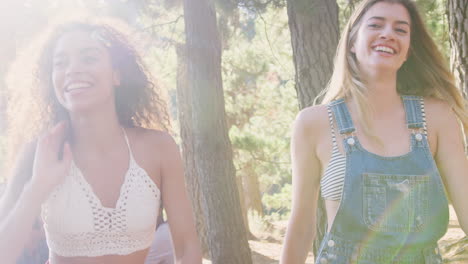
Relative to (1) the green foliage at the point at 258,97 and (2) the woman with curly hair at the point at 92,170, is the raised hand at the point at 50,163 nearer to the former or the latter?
(2) the woman with curly hair at the point at 92,170

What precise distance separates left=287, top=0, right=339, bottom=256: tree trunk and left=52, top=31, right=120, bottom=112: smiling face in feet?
6.44

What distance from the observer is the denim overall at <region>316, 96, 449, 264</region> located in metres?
2.06

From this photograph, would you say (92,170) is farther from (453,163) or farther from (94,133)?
(453,163)

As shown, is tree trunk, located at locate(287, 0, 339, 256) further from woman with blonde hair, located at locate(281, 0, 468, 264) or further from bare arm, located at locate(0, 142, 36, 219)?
bare arm, located at locate(0, 142, 36, 219)

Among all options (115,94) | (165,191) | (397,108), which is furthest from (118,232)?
(397,108)

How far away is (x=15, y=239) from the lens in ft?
7.15

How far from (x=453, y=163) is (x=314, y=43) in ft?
7.13

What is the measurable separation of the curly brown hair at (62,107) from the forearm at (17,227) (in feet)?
1.76

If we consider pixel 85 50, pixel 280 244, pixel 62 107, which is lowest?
pixel 280 244

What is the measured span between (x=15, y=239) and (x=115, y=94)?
854 mm

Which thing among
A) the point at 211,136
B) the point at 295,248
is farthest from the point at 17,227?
the point at 211,136

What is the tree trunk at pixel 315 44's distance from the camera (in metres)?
4.12

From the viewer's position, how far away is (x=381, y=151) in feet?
7.02

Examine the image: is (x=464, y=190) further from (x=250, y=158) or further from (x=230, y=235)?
(x=250, y=158)
